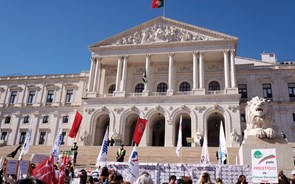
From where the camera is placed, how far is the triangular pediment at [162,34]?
41.8m

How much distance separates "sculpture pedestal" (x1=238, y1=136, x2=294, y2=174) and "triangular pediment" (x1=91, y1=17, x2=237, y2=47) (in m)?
29.5

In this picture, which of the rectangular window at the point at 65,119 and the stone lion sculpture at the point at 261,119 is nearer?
the stone lion sculpture at the point at 261,119

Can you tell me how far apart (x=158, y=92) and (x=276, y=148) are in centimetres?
2901

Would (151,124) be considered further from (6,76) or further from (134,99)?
(6,76)

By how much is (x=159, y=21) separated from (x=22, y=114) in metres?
28.2

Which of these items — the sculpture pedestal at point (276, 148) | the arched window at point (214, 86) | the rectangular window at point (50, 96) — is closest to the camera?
the sculpture pedestal at point (276, 148)

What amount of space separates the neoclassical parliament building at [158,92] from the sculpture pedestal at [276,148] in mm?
21257

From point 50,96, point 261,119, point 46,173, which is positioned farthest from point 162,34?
point 46,173

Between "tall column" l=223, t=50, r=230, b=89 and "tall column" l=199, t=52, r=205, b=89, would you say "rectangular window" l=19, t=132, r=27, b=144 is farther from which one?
"tall column" l=223, t=50, r=230, b=89

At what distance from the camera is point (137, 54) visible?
42.7 metres

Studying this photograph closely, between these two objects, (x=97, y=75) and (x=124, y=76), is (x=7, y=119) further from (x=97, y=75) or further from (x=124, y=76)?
(x=124, y=76)

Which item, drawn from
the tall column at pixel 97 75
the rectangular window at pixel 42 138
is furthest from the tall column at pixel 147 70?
the rectangular window at pixel 42 138

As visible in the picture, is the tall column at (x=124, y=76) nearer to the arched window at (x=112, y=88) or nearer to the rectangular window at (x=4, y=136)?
the arched window at (x=112, y=88)

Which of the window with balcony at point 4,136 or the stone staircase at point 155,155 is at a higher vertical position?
the window with balcony at point 4,136
